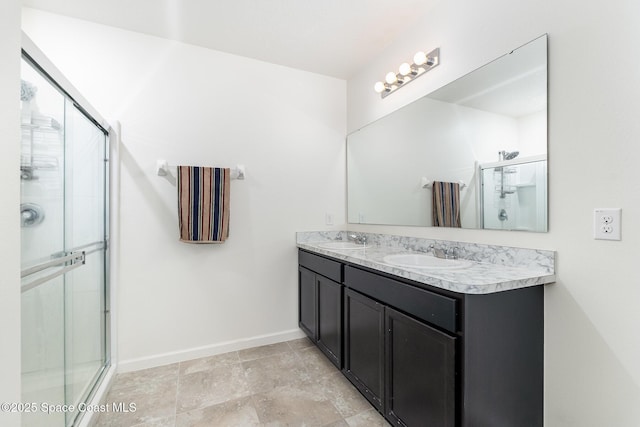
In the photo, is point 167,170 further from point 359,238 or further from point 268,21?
point 359,238

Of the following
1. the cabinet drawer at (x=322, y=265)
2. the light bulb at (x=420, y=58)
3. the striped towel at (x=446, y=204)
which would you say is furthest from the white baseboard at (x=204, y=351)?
the light bulb at (x=420, y=58)

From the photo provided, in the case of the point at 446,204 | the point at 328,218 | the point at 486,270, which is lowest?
the point at 486,270

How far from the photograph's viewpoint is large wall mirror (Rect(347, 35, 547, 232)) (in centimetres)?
127

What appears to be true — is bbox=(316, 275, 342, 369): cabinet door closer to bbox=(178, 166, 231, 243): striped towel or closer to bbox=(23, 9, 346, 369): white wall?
bbox=(23, 9, 346, 369): white wall

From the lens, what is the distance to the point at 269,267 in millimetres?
2395

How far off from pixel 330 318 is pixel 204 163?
1.48m

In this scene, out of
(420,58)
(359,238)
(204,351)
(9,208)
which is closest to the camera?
(9,208)

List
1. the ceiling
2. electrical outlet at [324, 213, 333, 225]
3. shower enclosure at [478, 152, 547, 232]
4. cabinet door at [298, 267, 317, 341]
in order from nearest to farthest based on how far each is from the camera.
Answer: shower enclosure at [478, 152, 547, 232] → the ceiling → cabinet door at [298, 267, 317, 341] → electrical outlet at [324, 213, 333, 225]

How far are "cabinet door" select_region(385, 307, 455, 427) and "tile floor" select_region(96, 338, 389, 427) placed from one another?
0.32 meters

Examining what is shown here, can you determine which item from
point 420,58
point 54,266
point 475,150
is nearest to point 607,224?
point 475,150

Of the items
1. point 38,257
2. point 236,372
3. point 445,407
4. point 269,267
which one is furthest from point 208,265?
point 445,407

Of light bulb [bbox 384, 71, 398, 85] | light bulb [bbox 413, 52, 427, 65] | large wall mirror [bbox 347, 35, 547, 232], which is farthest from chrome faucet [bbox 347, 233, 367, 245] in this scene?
light bulb [bbox 413, 52, 427, 65]

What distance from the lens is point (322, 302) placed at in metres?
2.02

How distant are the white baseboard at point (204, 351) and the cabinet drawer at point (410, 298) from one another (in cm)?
113
